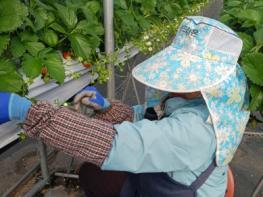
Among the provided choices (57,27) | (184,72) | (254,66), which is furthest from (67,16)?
(254,66)

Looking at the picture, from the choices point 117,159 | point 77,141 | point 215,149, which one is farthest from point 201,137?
point 77,141

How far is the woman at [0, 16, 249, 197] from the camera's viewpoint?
4.58 feet

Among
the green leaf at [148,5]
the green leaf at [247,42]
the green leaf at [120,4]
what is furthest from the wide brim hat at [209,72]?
the green leaf at [148,5]

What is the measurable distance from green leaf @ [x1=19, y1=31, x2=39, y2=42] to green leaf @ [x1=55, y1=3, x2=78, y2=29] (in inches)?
7.8

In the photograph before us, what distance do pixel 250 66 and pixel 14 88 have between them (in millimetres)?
1077

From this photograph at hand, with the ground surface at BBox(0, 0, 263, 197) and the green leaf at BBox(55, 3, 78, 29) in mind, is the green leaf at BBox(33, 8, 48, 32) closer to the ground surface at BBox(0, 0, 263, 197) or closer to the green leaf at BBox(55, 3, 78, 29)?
the green leaf at BBox(55, 3, 78, 29)

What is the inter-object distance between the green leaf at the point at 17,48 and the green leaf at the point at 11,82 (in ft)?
0.38

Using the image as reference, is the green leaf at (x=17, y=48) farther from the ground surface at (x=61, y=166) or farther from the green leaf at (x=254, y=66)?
the ground surface at (x=61, y=166)

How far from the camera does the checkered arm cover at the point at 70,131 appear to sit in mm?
1362

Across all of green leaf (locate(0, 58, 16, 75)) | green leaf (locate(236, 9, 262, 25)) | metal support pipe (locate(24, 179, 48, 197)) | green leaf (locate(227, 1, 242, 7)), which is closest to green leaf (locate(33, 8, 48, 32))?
green leaf (locate(0, 58, 16, 75))

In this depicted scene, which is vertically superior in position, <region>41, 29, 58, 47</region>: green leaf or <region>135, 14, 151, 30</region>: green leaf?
<region>41, 29, 58, 47</region>: green leaf

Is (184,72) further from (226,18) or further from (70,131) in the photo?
(226,18)

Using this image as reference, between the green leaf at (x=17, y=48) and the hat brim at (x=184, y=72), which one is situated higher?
the green leaf at (x=17, y=48)

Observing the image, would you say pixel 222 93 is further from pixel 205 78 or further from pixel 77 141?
pixel 77 141
